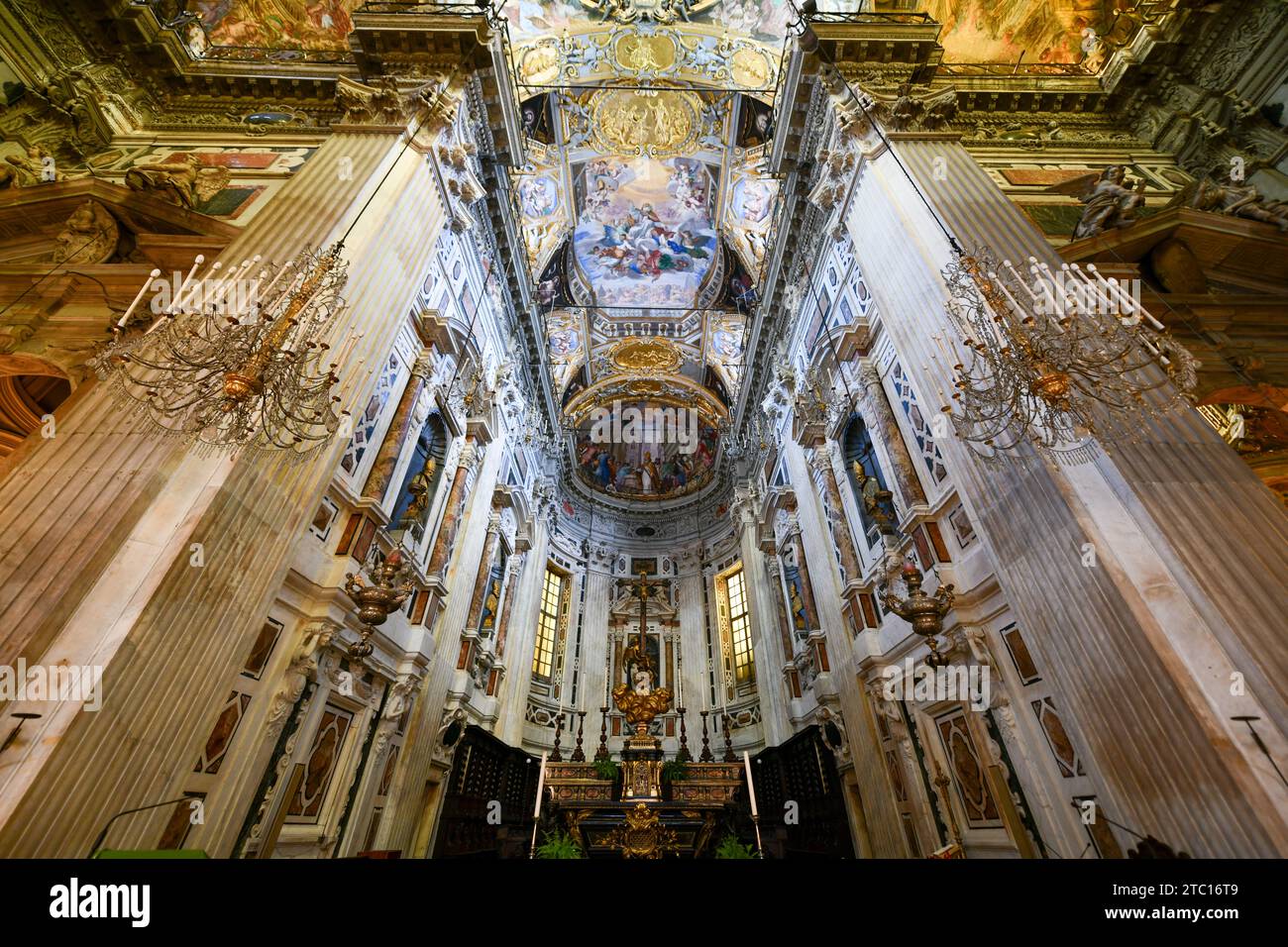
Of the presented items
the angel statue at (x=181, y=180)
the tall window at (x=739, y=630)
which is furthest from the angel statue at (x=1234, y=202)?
the angel statue at (x=181, y=180)

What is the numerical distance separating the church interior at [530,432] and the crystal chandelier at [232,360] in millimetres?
56

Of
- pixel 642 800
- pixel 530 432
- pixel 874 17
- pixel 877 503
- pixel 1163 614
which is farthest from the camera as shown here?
pixel 530 432

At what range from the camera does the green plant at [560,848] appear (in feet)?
20.6

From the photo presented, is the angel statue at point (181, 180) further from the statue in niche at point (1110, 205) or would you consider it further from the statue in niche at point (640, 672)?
the statue in niche at point (1110, 205)

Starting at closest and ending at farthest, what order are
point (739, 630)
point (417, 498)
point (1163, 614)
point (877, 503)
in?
point (1163, 614), point (877, 503), point (417, 498), point (739, 630)

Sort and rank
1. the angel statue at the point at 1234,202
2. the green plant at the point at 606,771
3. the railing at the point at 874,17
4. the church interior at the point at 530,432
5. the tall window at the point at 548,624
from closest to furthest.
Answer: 1. the church interior at the point at 530,432
2. the angel statue at the point at 1234,202
3. the green plant at the point at 606,771
4. the railing at the point at 874,17
5. the tall window at the point at 548,624

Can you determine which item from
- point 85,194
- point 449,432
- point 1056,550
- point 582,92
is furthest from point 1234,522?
point 582,92

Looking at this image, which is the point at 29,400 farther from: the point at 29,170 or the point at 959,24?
the point at 959,24

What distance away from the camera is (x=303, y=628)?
5.79 metres

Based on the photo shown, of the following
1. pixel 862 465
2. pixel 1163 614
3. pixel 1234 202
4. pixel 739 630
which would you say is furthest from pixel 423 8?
pixel 739 630

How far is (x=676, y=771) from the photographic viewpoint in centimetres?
880

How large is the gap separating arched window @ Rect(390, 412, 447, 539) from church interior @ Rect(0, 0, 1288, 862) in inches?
4.1

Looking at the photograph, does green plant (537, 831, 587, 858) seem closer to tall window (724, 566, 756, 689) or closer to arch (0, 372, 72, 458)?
tall window (724, 566, 756, 689)

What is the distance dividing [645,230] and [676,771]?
14.5 m
